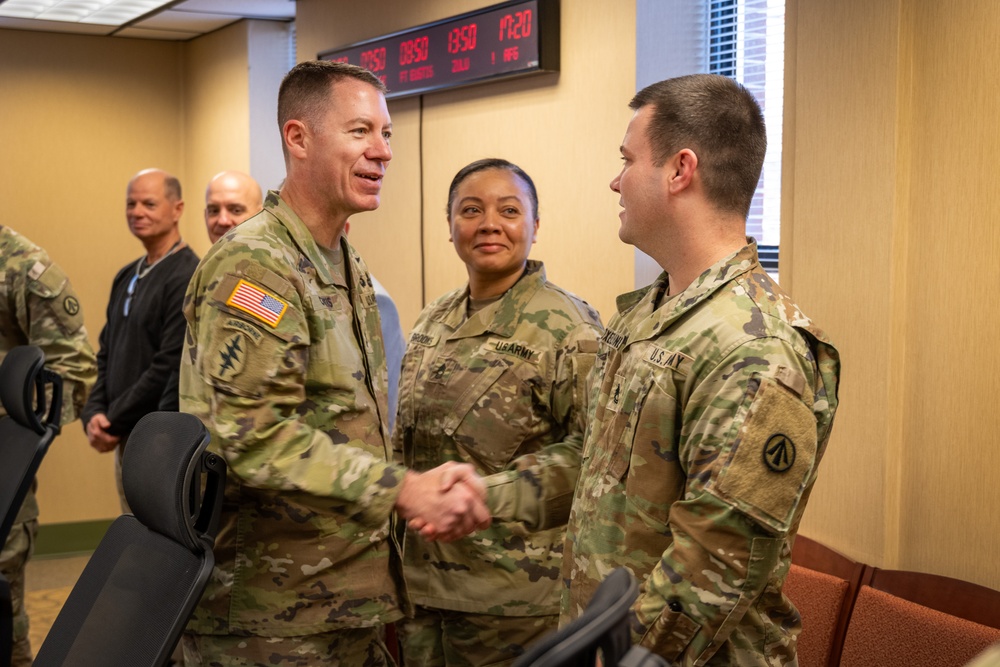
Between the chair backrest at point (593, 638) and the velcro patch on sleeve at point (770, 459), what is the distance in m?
0.51

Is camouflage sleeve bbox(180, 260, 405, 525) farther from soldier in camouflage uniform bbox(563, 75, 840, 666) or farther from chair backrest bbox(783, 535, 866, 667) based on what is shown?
chair backrest bbox(783, 535, 866, 667)

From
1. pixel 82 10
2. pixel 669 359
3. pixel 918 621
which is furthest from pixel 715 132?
pixel 82 10

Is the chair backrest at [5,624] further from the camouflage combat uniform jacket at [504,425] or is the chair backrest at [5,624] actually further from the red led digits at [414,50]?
the red led digits at [414,50]

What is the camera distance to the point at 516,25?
3.81 m

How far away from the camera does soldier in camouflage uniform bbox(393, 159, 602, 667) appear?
7.95 ft

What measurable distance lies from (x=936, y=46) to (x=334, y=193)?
141 cm

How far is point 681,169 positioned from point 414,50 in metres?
2.88

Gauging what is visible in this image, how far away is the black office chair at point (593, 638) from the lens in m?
0.92

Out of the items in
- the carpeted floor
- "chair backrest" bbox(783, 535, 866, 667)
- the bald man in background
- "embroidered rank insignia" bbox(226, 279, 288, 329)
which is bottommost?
the carpeted floor

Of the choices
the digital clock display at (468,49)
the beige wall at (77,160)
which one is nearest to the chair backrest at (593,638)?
the digital clock display at (468,49)

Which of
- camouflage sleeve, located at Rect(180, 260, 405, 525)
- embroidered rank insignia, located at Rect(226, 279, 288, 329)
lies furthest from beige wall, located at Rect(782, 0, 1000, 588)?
embroidered rank insignia, located at Rect(226, 279, 288, 329)

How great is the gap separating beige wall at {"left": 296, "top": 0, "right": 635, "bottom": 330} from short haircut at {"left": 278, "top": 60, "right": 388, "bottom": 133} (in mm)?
1413

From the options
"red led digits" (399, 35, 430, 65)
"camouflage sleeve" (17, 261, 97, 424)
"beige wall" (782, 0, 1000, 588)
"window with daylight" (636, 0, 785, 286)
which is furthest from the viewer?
"red led digits" (399, 35, 430, 65)

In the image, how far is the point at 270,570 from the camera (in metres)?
2.03
